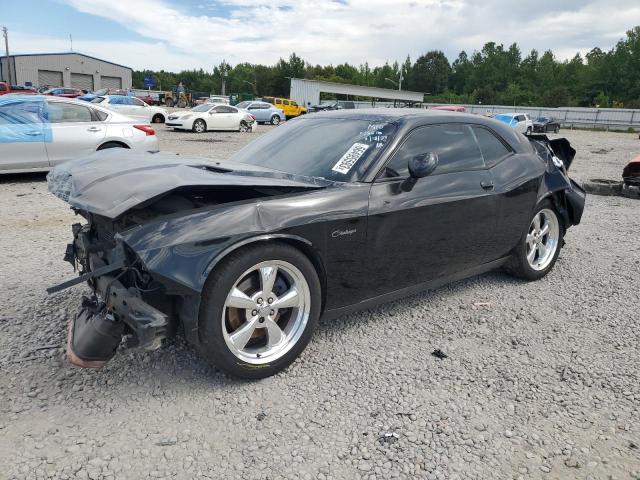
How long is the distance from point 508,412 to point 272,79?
10417 cm

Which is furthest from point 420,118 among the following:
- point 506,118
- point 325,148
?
point 506,118

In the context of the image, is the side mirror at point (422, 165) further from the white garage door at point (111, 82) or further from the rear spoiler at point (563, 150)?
the white garage door at point (111, 82)

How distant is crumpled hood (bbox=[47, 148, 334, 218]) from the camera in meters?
2.58

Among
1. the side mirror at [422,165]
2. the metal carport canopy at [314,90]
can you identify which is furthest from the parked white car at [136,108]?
the metal carport canopy at [314,90]

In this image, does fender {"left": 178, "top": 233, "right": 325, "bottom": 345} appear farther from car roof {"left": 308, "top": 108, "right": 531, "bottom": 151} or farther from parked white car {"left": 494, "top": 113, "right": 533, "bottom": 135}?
parked white car {"left": 494, "top": 113, "right": 533, "bottom": 135}

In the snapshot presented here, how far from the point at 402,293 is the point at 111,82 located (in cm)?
7801

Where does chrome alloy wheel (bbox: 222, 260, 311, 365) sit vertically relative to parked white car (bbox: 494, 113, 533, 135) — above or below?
below

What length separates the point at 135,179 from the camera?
2.78m

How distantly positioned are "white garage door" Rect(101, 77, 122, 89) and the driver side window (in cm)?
7555

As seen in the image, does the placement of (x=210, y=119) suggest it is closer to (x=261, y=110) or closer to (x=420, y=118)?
(x=261, y=110)

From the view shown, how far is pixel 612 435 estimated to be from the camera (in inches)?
98.9

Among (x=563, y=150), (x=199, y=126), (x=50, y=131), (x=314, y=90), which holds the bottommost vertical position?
(x=199, y=126)

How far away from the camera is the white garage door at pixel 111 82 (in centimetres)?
7044

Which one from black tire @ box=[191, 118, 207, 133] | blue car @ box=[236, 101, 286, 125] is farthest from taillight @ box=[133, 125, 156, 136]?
blue car @ box=[236, 101, 286, 125]
